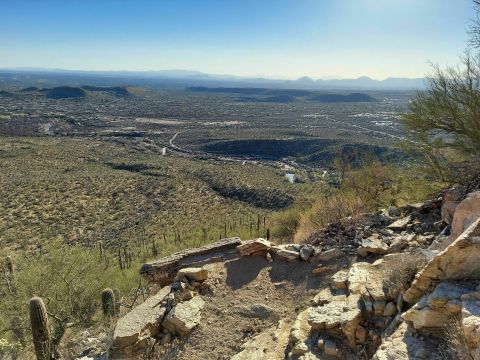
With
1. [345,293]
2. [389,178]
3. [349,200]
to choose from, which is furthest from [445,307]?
[389,178]

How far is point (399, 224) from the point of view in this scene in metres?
11.3

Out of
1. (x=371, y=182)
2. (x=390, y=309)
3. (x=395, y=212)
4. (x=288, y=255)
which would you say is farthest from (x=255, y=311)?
(x=371, y=182)

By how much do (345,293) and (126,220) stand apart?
3613 cm

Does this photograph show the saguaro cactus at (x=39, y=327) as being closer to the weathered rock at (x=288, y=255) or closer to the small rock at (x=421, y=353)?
the weathered rock at (x=288, y=255)

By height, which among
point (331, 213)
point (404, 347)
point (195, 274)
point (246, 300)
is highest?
point (404, 347)

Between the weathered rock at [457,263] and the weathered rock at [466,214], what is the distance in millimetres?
1846

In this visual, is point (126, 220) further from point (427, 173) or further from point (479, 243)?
point (479, 243)

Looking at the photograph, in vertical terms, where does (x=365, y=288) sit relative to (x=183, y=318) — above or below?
above

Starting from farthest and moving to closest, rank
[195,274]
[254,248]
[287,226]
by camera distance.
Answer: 1. [287,226]
2. [254,248]
3. [195,274]

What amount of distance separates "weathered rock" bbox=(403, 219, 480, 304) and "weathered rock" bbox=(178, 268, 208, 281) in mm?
6027

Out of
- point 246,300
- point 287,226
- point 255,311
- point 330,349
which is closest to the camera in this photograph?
point 330,349

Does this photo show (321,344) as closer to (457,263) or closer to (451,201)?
(457,263)

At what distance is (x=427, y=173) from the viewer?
13336 mm

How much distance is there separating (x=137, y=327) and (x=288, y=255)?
4.58m
